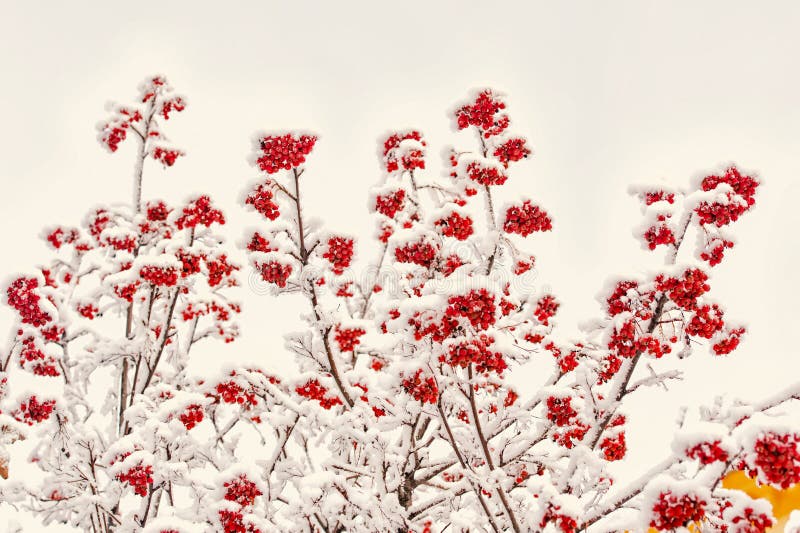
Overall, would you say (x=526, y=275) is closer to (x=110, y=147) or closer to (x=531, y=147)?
(x=531, y=147)

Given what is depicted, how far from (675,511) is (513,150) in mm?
3553

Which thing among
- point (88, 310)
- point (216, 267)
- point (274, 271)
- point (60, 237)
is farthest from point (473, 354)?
point (60, 237)

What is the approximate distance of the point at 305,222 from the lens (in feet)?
18.4

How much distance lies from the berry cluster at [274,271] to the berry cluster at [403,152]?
5.32 ft

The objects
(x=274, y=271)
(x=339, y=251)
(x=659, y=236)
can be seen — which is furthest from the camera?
(x=339, y=251)

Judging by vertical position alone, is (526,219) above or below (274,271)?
below

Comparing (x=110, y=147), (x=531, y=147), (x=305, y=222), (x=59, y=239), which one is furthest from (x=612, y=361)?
(x=59, y=239)

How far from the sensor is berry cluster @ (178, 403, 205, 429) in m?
5.50

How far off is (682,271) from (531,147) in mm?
1997

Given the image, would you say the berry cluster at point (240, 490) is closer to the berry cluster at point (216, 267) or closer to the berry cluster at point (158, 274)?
the berry cluster at point (158, 274)

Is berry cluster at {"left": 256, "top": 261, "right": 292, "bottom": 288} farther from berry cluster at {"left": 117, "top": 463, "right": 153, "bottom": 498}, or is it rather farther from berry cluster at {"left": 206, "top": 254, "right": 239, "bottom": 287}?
berry cluster at {"left": 117, "top": 463, "right": 153, "bottom": 498}

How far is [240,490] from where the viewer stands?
4.64 m

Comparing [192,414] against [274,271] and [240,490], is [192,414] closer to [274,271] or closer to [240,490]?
[240,490]

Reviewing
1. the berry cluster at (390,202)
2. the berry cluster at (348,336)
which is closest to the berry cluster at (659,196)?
the berry cluster at (390,202)
